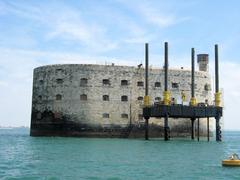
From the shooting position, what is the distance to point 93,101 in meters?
51.1

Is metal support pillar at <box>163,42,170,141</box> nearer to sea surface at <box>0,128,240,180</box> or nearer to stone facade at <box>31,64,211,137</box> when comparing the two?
stone facade at <box>31,64,211,137</box>

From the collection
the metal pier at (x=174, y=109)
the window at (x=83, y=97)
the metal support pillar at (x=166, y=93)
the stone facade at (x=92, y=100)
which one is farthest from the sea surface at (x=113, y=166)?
the window at (x=83, y=97)

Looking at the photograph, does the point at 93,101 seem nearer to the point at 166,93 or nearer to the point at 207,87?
the point at 166,93

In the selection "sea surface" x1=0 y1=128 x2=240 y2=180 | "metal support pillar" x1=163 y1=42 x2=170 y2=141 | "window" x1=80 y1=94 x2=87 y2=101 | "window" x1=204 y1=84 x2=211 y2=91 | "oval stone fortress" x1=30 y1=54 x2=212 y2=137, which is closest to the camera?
"sea surface" x1=0 y1=128 x2=240 y2=180

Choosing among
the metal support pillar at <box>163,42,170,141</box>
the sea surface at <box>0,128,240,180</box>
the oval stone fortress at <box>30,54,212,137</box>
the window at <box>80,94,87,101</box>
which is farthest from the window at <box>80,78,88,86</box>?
the sea surface at <box>0,128,240,180</box>

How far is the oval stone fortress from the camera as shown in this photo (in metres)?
50.7

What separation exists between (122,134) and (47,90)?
8.75m

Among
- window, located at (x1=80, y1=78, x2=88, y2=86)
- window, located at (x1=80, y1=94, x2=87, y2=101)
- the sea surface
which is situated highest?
window, located at (x1=80, y1=78, x2=88, y2=86)

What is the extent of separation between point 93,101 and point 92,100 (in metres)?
0.15

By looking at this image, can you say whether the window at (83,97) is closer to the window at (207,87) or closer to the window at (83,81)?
the window at (83,81)

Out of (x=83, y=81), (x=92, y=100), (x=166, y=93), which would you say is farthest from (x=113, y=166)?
(x=83, y=81)

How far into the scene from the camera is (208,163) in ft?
87.8

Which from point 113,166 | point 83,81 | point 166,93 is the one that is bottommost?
point 113,166

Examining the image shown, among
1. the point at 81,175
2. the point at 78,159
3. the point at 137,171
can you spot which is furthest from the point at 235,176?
the point at 78,159
